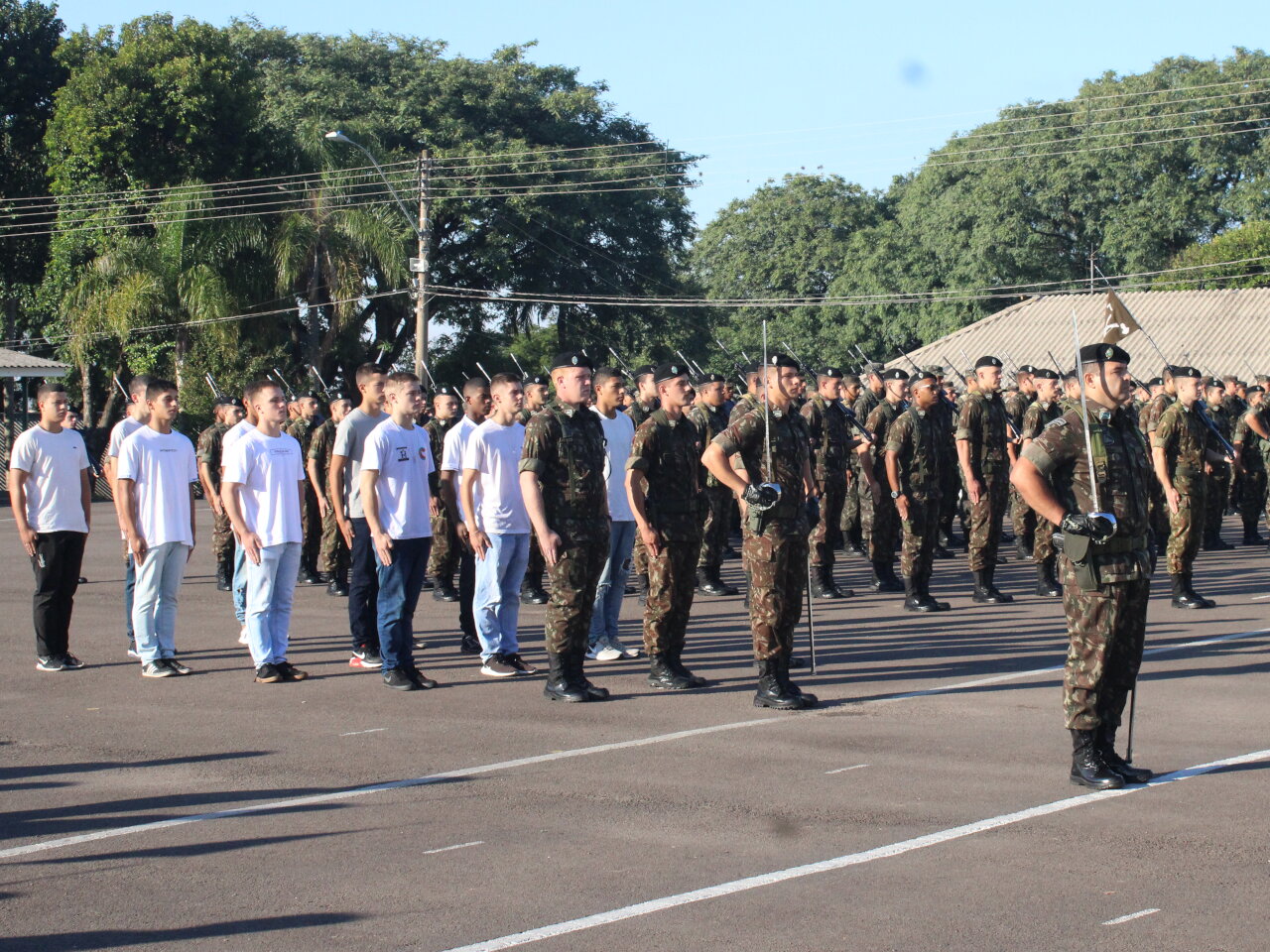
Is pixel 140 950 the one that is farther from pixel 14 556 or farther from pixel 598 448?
pixel 14 556

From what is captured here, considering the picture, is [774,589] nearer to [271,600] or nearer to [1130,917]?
[271,600]

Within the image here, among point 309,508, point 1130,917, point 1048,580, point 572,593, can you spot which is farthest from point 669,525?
point 309,508

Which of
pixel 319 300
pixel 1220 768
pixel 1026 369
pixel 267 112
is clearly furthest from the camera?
pixel 267 112

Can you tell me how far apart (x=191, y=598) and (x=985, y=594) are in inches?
288

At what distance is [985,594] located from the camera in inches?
528

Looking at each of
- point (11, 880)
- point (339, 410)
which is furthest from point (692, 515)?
point (339, 410)

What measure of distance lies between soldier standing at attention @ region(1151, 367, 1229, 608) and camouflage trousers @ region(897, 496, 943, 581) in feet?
6.21

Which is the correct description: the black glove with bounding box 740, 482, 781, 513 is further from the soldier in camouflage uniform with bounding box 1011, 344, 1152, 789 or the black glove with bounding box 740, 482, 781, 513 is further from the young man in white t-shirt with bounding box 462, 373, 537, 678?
the young man in white t-shirt with bounding box 462, 373, 537, 678

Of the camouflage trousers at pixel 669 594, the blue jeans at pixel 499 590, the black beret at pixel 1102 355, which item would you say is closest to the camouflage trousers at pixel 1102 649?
the black beret at pixel 1102 355

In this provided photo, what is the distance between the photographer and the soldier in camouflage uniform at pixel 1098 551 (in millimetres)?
6488

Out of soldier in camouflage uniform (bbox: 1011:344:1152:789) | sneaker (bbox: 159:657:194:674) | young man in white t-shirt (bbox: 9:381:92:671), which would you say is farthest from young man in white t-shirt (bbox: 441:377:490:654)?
soldier in camouflage uniform (bbox: 1011:344:1152:789)

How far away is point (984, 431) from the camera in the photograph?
13930 millimetres

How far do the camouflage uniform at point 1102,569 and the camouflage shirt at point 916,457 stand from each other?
244 inches

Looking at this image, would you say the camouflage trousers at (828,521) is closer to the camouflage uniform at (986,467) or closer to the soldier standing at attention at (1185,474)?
the camouflage uniform at (986,467)
